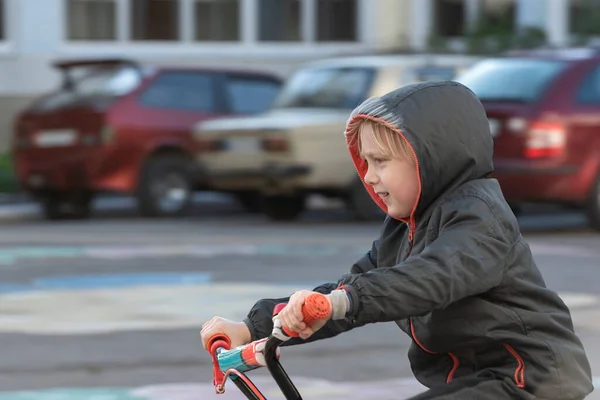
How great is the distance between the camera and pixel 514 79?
12.3 meters

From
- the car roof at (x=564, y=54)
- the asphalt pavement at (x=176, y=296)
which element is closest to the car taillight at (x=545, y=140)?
the asphalt pavement at (x=176, y=296)

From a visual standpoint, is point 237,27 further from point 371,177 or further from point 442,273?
point 442,273

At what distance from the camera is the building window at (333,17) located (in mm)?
24422

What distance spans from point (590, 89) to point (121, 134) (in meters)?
4.80

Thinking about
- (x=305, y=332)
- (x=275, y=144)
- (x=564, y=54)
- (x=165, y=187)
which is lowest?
(x=165, y=187)

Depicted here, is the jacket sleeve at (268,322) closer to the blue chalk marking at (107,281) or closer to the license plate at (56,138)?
the blue chalk marking at (107,281)

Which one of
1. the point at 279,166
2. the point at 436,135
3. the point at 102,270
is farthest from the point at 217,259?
the point at 436,135

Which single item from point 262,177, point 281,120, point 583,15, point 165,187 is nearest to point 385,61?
point 281,120

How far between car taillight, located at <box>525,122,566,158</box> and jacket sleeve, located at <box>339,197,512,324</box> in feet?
29.6

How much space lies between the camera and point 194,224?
1382 centimetres

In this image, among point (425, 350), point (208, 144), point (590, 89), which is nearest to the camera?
point (425, 350)

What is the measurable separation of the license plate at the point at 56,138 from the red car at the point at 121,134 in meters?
0.01

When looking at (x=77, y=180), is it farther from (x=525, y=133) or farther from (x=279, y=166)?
(x=525, y=133)

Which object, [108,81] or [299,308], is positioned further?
[108,81]
